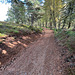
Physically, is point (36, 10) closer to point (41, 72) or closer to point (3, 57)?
point (3, 57)

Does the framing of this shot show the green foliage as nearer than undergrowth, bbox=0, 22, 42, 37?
Yes

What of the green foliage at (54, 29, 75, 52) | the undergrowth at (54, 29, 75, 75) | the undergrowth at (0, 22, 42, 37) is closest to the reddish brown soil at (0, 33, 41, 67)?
the undergrowth at (0, 22, 42, 37)

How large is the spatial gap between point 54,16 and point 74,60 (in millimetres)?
16034

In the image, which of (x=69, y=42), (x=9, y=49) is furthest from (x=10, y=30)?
(x=69, y=42)

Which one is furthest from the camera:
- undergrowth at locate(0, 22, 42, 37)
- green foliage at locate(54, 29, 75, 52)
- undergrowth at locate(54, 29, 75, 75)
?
undergrowth at locate(0, 22, 42, 37)

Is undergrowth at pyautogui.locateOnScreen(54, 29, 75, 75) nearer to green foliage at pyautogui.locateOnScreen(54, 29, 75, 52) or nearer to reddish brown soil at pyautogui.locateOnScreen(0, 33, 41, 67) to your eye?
green foliage at pyautogui.locateOnScreen(54, 29, 75, 52)

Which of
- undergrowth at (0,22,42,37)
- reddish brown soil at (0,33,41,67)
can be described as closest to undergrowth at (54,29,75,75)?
reddish brown soil at (0,33,41,67)

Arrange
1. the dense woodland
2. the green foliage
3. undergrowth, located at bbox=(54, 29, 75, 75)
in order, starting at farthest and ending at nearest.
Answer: the dense woodland, the green foliage, undergrowth, located at bbox=(54, 29, 75, 75)

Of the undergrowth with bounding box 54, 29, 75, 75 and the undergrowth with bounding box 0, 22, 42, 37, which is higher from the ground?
the undergrowth with bounding box 0, 22, 42, 37

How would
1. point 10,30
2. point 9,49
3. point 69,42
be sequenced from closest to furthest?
Result: point 9,49
point 69,42
point 10,30

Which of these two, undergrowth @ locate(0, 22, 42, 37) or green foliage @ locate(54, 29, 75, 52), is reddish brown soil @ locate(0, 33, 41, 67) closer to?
undergrowth @ locate(0, 22, 42, 37)

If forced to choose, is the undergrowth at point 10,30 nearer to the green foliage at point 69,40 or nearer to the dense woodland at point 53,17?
the dense woodland at point 53,17

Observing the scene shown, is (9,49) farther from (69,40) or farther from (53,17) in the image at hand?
(53,17)

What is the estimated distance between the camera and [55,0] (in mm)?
15125
